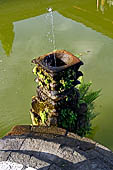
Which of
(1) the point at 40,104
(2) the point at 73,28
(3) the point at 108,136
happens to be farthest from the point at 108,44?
(1) the point at 40,104

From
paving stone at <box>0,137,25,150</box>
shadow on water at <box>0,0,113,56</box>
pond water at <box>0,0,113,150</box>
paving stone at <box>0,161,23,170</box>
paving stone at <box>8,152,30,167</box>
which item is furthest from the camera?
shadow on water at <box>0,0,113,56</box>

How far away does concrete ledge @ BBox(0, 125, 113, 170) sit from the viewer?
2916mm

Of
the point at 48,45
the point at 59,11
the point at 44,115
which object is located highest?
the point at 59,11

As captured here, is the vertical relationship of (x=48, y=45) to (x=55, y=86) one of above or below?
below

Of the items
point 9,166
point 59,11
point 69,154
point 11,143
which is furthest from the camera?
point 59,11

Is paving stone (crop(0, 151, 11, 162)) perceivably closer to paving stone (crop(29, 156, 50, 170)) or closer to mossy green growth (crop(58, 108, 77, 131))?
paving stone (crop(29, 156, 50, 170))

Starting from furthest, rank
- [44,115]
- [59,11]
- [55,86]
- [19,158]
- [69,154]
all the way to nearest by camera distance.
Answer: [59,11] → [44,115] → [55,86] → [69,154] → [19,158]

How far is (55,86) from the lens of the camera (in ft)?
11.5

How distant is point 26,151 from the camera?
3.16 m

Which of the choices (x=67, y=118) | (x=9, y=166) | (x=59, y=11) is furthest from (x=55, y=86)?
(x=59, y=11)

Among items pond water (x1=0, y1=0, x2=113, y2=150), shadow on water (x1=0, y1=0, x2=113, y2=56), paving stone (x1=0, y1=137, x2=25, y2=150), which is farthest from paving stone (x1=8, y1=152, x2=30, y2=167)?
shadow on water (x1=0, y1=0, x2=113, y2=56)

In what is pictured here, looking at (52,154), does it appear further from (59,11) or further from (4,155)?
(59,11)

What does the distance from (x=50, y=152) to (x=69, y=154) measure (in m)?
0.26

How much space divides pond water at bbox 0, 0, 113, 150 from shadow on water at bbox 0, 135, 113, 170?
1517mm
